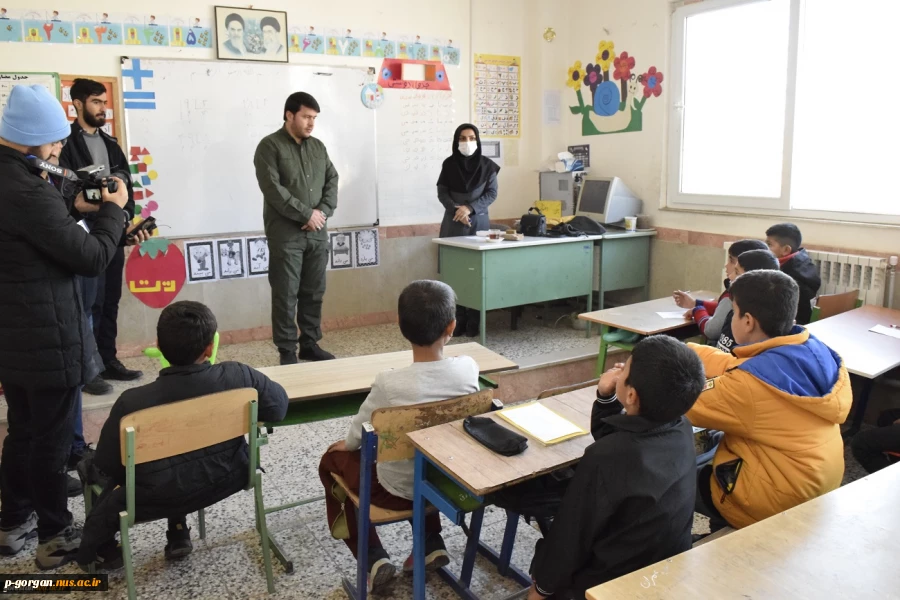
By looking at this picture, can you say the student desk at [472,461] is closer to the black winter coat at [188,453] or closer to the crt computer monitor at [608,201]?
the black winter coat at [188,453]

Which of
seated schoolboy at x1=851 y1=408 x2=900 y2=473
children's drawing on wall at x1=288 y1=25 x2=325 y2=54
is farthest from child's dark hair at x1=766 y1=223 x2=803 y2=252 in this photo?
children's drawing on wall at x1=288 y1=25 x2=325 y2=54

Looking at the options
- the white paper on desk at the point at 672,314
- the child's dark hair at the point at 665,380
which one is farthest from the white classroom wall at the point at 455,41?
the child's dark hair at the point at 665,380

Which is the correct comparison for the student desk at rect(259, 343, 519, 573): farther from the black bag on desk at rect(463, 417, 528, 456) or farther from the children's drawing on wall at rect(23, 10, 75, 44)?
the children's drawing on wall at rect(23, 10, 75, 44)

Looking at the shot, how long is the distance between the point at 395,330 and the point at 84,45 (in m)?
2.83

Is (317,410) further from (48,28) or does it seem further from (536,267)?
(48,28)

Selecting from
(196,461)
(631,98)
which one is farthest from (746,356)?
(631,98)

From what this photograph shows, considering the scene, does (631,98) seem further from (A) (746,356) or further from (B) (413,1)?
(A) (746,356)

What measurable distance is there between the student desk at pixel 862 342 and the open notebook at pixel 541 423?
4.63 ft

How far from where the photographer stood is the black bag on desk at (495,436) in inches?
66.5

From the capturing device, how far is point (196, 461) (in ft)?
6.57

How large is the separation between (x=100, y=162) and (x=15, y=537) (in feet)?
6.84

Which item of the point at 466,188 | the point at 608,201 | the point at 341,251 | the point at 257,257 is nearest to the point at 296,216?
the point at 257,257

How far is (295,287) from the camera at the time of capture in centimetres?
434

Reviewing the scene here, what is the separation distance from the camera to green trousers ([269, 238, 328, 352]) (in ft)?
14.0
